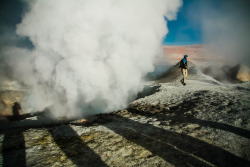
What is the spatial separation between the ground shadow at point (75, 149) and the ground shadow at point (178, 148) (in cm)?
87

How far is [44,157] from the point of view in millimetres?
2570

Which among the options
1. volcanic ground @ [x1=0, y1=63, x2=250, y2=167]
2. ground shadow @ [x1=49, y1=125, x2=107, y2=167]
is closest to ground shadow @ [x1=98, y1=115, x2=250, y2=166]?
volcanic ground @ [x1=0, y1=63, x2=250, y2=167]

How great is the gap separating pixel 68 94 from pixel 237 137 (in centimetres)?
644

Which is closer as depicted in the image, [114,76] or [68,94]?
[68,94]

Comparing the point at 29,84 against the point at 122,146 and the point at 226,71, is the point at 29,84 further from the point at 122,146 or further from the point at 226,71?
the point at 226,71

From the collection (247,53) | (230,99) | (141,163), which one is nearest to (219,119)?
(230,99)

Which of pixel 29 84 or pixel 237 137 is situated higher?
pixel 29 84

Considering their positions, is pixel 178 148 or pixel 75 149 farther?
pixel 75 149

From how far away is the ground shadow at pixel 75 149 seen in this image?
7.78 ft

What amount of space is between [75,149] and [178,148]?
201 cm

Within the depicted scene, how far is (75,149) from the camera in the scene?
277 centimetres

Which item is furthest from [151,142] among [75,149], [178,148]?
[75,149]

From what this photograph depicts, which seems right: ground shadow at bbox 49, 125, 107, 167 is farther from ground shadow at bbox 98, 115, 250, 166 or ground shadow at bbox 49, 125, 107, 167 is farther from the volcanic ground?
ground shadow at bbox 98, 115, 250, 166

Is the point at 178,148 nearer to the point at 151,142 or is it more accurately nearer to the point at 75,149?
the point at 151,142
